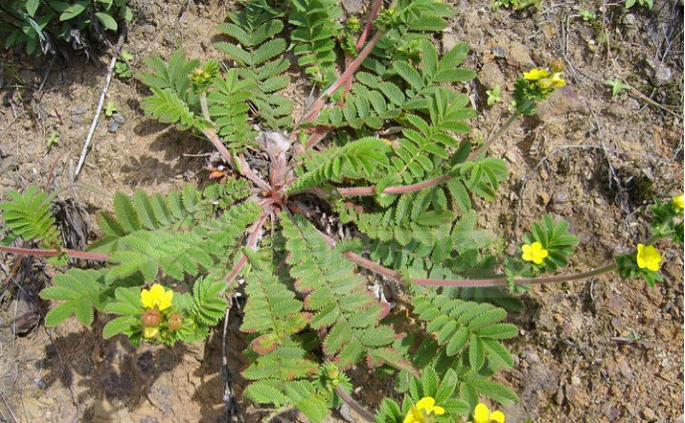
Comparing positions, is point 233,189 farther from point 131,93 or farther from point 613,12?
point 613,12

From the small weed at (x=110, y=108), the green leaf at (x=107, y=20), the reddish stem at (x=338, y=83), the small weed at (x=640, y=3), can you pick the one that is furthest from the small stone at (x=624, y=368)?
the green leaf at (x=107, y=20)

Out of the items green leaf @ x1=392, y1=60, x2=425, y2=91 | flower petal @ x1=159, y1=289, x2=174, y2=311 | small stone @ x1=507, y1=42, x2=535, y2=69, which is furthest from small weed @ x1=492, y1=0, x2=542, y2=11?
flower petal @ x1=159, y1=289, x2=174, y2=311

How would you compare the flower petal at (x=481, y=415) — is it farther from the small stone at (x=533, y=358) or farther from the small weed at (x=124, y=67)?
the small weed at (x=124, y=67)

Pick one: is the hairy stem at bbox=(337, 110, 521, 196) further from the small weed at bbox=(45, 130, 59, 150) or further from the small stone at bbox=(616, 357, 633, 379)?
the small weed at bbox=(45, 130, 59, 150)

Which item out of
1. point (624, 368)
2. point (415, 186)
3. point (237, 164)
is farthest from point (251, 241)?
point (624, 368)

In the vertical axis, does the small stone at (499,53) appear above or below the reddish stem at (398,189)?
above

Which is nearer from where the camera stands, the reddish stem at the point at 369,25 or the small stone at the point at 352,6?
the reddish stem at the point at 369,25
